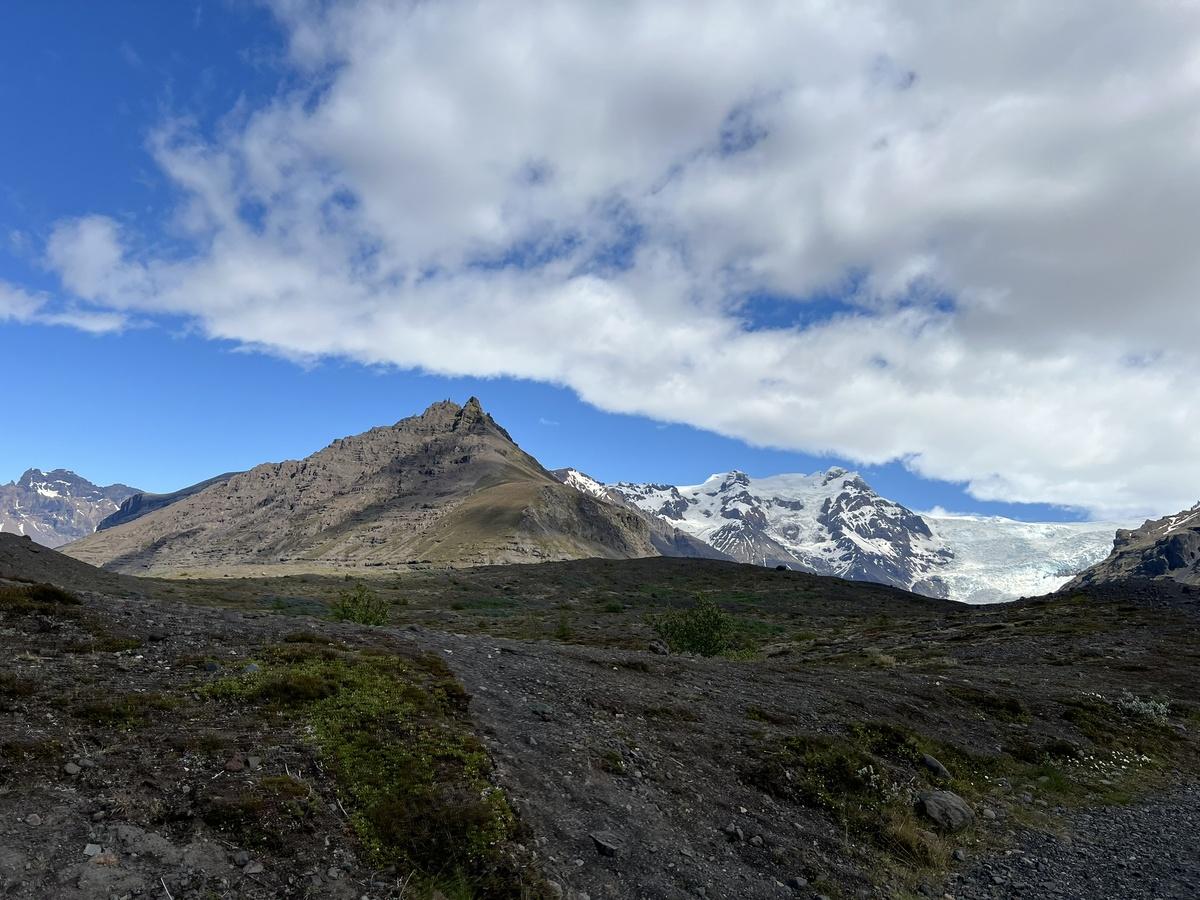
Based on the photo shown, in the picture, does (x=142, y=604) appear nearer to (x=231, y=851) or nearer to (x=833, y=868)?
(x=231, y=851)

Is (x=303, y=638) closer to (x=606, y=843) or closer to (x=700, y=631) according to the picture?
(x=606, y=843)

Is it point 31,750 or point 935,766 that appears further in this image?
point 935,766

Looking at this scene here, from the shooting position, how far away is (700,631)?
48.6 meters

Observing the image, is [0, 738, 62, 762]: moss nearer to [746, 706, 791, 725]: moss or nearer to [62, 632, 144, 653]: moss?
[62, 632, 144, 653]: moss

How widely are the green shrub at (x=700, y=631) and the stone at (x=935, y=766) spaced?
27054 millimetres

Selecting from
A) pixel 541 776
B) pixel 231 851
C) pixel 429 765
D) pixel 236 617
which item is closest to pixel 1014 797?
pixel 541 776

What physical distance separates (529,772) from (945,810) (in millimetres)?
11300

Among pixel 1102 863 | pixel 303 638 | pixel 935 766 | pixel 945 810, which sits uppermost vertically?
pixel 303 638

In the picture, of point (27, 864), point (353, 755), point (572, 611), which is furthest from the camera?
point (572, 611)

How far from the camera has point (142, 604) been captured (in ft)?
86.5

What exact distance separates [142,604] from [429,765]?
1869 cm

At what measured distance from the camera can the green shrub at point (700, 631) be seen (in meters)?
48.3

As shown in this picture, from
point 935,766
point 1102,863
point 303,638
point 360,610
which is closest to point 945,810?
point 935,766

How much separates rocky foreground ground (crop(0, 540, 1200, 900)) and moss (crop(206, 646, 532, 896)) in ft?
0.20
